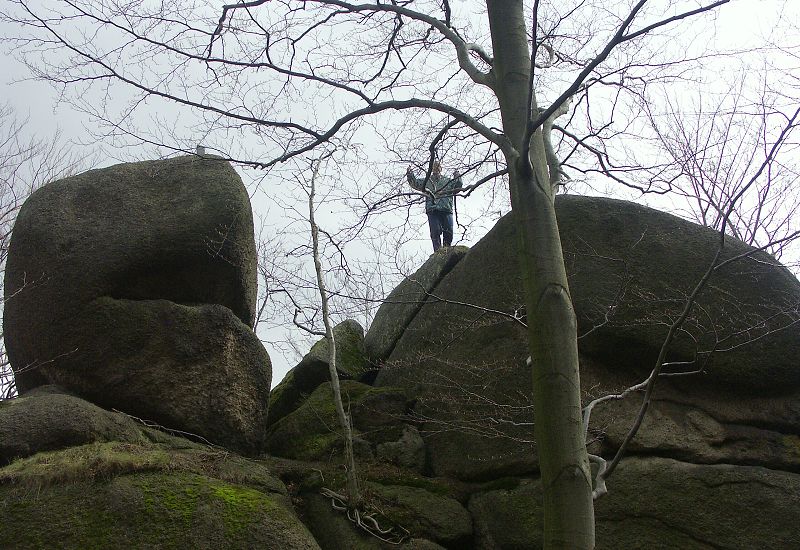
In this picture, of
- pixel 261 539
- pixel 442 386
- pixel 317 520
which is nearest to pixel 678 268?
pixel 442 386

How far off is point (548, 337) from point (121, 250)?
5088 mm

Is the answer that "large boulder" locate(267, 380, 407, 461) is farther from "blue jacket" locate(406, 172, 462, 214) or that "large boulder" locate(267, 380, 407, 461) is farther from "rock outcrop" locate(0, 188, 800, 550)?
"blue jacket" locate(406, 172, 462, 214)

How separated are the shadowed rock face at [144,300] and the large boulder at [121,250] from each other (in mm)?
12

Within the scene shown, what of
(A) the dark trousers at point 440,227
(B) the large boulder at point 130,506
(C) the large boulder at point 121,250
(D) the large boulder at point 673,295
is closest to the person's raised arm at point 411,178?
(D) the large boulder at point 673,295

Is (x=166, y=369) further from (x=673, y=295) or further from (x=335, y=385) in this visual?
(x=673, y=295)

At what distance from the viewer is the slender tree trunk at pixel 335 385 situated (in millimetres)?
6609

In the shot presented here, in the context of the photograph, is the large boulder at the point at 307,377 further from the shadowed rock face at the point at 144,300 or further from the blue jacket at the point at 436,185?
the blue jacket at the point at 436,185

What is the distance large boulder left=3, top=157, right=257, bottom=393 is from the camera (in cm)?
740

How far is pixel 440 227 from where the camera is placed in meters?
12.1

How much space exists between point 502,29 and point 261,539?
4.32 metres

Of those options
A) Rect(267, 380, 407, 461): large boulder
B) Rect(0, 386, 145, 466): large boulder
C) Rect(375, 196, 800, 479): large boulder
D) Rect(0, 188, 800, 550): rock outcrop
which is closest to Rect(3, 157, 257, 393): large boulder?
Rect(0, 188, 800, 550): rock outcrop

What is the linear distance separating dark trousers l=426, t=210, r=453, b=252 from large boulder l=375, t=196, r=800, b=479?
339 centimetres

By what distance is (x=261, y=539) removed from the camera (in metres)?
5.79

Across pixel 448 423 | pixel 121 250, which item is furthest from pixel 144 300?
pixel 448 423
